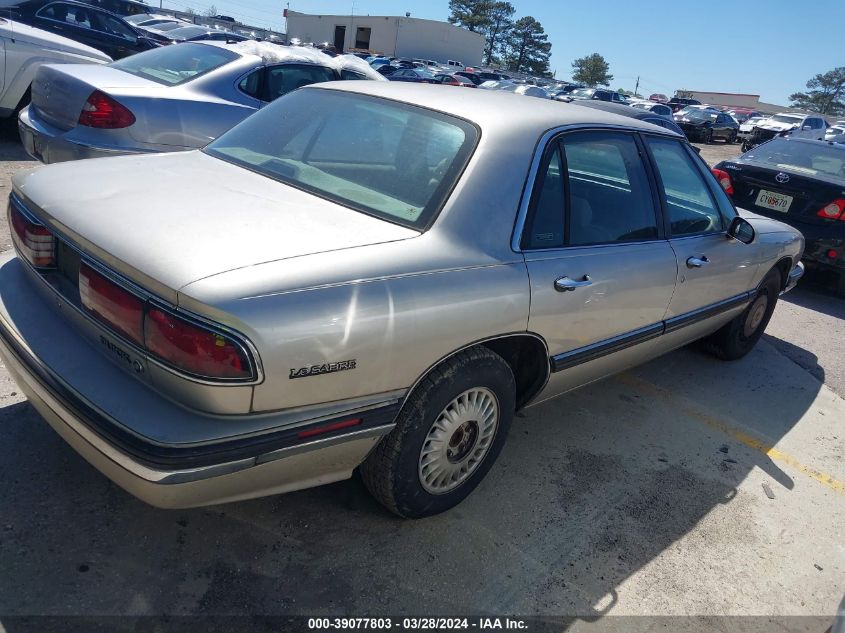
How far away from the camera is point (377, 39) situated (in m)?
60.0

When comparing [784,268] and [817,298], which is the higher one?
[784,268]

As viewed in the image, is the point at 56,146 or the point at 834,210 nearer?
the point at 56,146

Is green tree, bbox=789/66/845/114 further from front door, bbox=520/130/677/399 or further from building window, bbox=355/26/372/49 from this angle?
front door, bbox=520/130/677/399

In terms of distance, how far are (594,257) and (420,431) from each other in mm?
1150

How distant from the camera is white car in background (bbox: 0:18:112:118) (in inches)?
272

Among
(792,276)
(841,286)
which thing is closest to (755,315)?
(792,276)

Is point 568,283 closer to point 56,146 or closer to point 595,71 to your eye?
point 56,146

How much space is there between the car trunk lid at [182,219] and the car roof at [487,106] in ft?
2.34

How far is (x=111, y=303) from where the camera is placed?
6.77 ft

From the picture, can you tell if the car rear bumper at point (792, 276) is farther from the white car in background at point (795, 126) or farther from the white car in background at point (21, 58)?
the white car in background at point (795, 126)

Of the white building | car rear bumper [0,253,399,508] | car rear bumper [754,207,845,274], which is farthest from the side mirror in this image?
the white building

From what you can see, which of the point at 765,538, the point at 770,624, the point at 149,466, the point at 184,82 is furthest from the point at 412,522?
the point at 184,82

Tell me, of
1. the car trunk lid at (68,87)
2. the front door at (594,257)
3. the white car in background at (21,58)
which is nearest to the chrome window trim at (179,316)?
the front door at (594,257)

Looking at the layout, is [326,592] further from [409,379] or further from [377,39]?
[377,39]
